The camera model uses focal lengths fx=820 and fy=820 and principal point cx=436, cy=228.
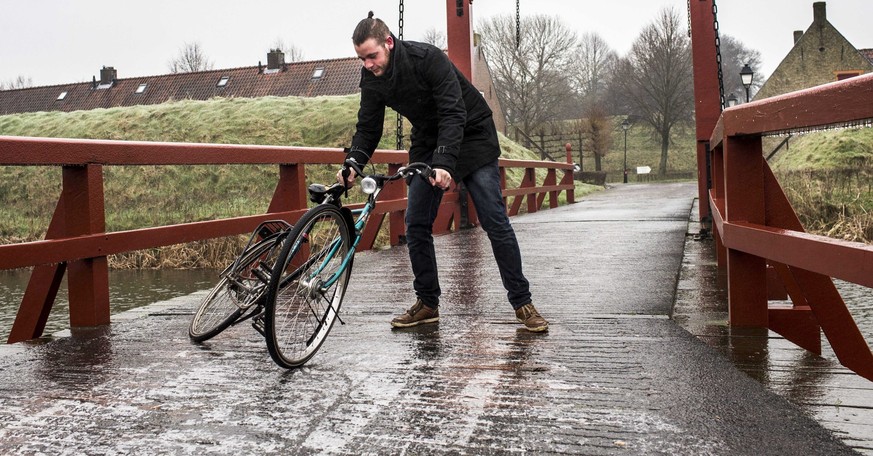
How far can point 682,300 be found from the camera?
4754 mm

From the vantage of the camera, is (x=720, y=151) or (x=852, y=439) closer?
(x=852, y=439)

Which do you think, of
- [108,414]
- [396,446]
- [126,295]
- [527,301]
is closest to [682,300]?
[527,301]

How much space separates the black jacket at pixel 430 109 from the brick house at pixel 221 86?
115 feet

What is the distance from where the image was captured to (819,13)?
40500 millimetres

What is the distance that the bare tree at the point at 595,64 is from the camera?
74.2 metres

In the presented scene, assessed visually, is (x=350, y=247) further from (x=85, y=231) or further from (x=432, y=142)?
(x=85, y=231)

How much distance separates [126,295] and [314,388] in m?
7.62

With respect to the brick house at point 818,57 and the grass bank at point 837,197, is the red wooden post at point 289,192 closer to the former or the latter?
the grass bank at point 837,197

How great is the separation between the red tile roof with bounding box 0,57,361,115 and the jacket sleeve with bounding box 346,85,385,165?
3548cm

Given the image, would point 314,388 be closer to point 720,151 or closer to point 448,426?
point 448,426

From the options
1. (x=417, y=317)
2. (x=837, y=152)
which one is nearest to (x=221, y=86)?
(x=837, y=152)

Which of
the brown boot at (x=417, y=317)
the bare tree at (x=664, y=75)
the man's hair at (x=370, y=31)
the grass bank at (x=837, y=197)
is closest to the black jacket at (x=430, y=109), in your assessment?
the man's hair at (x=370, y=31)

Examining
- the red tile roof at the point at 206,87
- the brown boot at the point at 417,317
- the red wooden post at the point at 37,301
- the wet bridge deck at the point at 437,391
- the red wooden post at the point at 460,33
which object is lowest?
the wet bridge deck at the point at 437,391

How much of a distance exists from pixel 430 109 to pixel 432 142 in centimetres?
20
